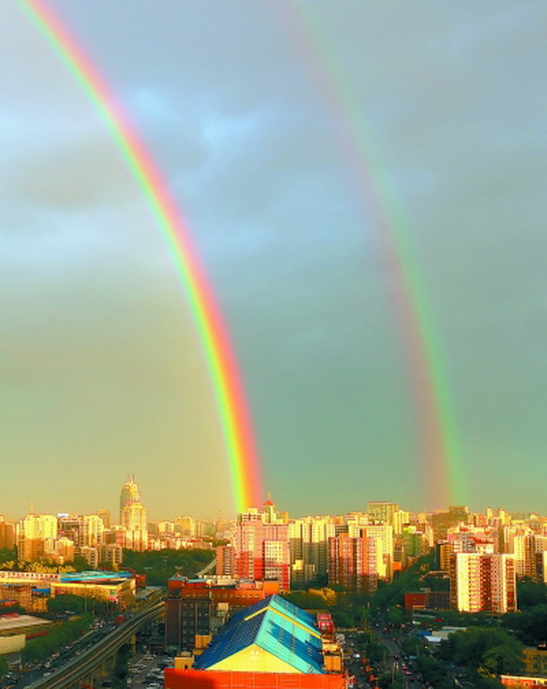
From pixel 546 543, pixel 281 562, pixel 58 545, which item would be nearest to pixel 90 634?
pixel 281 562

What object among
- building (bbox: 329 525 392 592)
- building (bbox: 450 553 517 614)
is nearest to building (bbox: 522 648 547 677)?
building (bbox: 450 553 517 614)

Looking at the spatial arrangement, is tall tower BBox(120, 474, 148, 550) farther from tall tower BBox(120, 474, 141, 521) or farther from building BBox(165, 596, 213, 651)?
building BBox(165, 596, 213, 651)

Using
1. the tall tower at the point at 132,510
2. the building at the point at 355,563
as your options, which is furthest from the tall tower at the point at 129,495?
the building at the point at 355,563

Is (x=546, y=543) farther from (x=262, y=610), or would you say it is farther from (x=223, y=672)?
(x=223, y=672)

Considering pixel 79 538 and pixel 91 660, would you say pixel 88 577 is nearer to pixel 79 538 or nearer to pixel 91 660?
pixel 91 660

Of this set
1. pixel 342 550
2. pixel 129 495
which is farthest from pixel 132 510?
pixel 342 550

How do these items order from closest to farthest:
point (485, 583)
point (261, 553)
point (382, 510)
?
point (485, 583), point (261, 553), point (382, 510)
